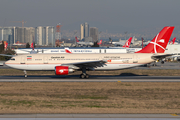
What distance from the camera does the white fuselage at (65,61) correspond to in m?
36.1

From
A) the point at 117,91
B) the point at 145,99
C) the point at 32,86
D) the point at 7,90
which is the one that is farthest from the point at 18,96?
the point at 145,99

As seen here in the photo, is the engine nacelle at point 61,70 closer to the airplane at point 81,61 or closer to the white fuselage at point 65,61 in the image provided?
the airplane at point 81,61

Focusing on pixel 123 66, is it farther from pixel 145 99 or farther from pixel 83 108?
pixel 83 108

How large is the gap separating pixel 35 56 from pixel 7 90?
1125 cm

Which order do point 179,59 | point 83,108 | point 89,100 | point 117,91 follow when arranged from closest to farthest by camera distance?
point 83,108
point 89,100
point 117,91
point 179,59

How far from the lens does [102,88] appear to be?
90.7 feet

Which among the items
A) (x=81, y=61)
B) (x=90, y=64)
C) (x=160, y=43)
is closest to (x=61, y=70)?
(x=81, y=61)

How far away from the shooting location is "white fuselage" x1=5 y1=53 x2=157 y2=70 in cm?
3608

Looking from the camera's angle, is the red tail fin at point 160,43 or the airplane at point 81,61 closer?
the airplane at point 81,61

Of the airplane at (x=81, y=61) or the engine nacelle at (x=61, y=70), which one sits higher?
the airplane at (x=81, y=61)

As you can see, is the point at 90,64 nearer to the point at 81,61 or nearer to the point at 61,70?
the point at 81,61

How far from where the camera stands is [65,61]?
119 feet

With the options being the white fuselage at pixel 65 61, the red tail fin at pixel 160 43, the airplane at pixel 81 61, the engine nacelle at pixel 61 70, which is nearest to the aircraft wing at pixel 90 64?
the airplane at pixel 81 61

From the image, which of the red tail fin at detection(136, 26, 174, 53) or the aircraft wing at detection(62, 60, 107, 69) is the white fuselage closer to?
the aircraft wing at detection(62, 60, 107, 69)
